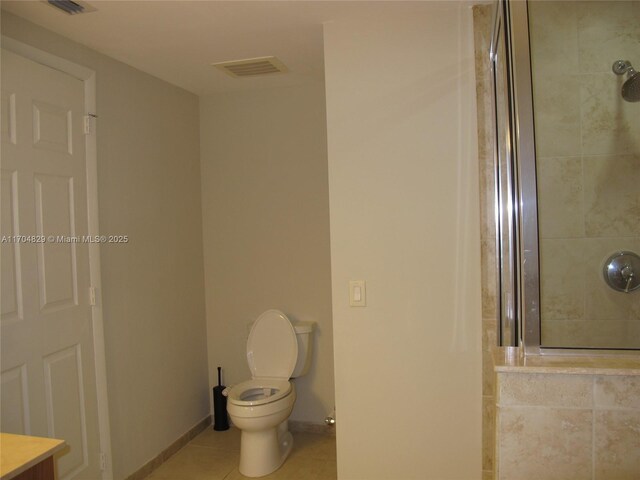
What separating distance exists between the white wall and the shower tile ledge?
0.73 meters

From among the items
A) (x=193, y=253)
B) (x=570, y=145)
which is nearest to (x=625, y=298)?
(x=570, y=145)

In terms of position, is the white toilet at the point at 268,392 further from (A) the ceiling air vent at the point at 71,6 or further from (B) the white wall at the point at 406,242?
(A) the ceiling air vent at the point at 71,6

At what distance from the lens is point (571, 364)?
4.14ft

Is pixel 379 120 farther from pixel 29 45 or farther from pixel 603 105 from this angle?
pixel 29 45

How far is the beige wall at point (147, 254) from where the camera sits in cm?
249

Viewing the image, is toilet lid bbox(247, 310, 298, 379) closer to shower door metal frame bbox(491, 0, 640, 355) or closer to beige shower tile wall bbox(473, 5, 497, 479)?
beige shower tile wall bbox(473, 5, 497, 479)

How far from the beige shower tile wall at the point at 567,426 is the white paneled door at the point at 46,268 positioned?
73.3 inches

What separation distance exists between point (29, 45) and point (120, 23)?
15.4 inches

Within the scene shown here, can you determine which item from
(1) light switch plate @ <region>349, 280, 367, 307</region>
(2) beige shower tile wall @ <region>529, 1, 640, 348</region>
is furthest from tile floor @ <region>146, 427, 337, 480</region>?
(2) beige shower tile wall @ <region>529, 1, 640, 348</region>

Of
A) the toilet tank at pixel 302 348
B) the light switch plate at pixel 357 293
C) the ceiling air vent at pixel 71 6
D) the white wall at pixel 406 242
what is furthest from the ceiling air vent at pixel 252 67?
the toilet tank at pixel 302 348

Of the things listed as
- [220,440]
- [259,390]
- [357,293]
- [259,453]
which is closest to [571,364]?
[357,293]

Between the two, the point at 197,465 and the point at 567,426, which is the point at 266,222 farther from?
the point at 567,426

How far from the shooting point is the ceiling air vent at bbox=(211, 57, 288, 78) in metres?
2.65

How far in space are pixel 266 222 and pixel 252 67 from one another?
1.03 m
